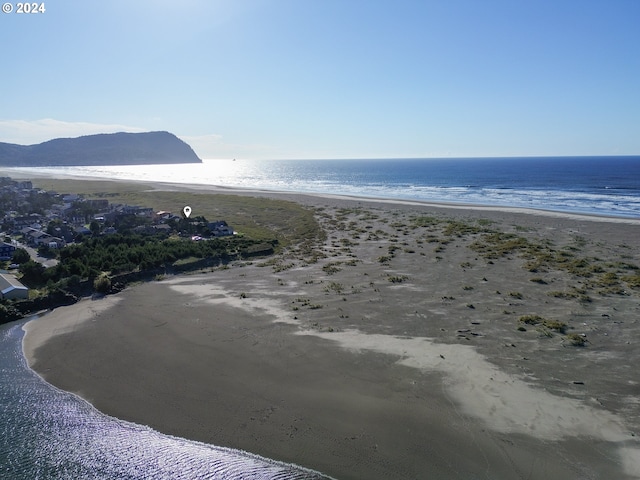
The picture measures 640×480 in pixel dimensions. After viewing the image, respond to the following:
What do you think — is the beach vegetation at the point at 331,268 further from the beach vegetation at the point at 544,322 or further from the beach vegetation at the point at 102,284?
the beach vegetation at the point at 102,284

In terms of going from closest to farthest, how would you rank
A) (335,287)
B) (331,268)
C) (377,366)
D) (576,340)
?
(377,366), (576,340), (335,287), (331,268)

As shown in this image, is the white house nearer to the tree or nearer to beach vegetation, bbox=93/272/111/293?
beach vegetation, bbox=93/272/111/293

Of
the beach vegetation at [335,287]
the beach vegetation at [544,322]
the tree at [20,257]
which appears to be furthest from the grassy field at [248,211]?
the beach vegetation at [544,322]

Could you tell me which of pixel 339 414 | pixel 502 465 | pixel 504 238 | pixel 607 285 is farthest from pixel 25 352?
pixel 504 238

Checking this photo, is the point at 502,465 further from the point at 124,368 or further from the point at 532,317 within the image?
the point at 124,368

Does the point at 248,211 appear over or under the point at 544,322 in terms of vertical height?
over

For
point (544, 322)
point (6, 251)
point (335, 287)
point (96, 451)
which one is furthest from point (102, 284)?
point (544, 322)

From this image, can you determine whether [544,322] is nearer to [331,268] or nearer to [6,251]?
[331,268]
